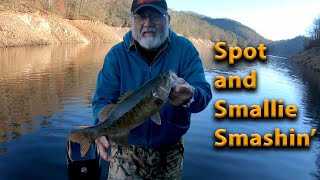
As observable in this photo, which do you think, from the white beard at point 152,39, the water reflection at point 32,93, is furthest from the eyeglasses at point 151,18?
the water reflection at point 32,93

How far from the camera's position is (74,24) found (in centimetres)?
11762

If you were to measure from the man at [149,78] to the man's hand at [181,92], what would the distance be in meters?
0.54

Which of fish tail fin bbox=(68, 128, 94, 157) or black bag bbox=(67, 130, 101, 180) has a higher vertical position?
fish tail fin bbox=(68, 128, 94, 157)

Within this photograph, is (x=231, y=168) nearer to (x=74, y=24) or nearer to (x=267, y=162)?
(x=267, y=162)

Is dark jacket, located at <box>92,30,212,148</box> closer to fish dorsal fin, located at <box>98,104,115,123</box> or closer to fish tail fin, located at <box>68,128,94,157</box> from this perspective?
fish dorsal fin, located at <box>98,104,115,123</box>

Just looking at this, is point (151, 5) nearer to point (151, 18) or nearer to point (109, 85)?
point (151, 18)

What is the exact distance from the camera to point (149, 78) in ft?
15.7

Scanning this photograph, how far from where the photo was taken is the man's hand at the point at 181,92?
3850 millimetres

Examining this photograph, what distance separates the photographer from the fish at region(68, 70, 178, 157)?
3.84m

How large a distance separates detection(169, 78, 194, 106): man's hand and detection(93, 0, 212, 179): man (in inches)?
21.2

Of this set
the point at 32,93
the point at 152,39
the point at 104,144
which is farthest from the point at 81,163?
the point at 32,93

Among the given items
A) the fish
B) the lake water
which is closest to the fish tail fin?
the fish

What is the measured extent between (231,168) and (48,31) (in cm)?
8995

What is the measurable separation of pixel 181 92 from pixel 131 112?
642 mm
